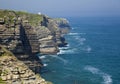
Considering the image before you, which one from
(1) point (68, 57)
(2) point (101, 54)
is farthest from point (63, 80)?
(2) point (101, 54)

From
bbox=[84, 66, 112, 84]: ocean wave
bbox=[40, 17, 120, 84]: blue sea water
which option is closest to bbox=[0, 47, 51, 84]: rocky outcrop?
bbox=[40, 17, 120, 84]: blue sea water

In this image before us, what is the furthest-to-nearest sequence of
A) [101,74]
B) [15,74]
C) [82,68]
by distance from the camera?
[82,68]
[101,74]
[15,74]

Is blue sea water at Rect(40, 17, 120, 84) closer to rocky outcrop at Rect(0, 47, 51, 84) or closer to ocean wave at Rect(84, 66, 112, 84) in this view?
ocean wave at Rect(84, 66, 112, 84)

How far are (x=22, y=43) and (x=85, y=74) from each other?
29.8 metres

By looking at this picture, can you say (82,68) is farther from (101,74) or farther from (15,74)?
(15,74)

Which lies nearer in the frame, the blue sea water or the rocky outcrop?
the rocky outcrop

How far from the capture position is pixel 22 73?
101 metres

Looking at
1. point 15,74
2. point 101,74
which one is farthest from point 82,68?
point 15,74

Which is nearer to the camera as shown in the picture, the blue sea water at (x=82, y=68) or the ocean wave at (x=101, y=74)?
the ocean wave at (x=101, y=74)

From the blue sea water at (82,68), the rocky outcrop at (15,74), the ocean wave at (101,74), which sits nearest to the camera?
the rocky outcrop at (15,74)

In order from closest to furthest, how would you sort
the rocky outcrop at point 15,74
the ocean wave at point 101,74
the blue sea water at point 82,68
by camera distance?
the rocky outcrop at point 15,74 → the ocean wave at point 101,74 → the blue sea water at point 82,68

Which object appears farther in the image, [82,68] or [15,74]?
[82,68]

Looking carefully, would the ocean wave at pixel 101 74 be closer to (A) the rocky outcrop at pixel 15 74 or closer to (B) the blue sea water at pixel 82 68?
(B) the blue sea water at pixel 82 68

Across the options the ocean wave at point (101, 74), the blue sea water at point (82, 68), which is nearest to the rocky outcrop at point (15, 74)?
the blue sea water at point (82, 68)
